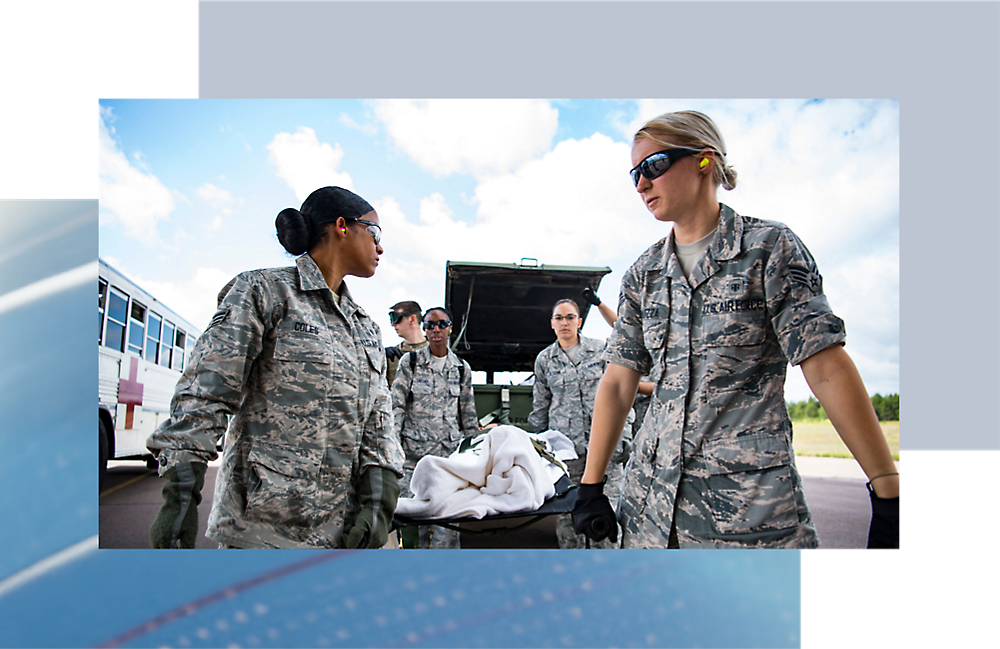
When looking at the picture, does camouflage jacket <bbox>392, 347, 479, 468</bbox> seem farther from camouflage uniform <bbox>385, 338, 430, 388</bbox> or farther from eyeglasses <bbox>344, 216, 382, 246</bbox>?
eyeglasses <bbox>344, 216, 382, 246</bbox>

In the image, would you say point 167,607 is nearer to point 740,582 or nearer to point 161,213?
point 161,213

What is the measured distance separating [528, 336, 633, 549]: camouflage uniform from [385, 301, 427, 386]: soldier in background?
0.69m

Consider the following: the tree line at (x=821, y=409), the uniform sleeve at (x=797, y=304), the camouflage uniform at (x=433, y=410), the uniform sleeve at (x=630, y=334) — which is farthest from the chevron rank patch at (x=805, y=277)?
the camouflage uniform at (x=433, y=410)

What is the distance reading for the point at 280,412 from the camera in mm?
1731

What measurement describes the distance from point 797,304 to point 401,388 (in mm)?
2278

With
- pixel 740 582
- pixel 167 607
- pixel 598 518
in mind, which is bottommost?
pixel 167 607

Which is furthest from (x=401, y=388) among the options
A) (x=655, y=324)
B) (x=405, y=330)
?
(x=655, y=324)

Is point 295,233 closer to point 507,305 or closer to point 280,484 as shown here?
point 280,484

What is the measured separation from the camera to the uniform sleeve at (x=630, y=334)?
1870mm

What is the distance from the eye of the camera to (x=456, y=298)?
2.97 m

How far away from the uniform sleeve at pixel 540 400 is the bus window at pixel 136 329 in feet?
6.64

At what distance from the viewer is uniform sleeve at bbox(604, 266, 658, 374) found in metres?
1.87

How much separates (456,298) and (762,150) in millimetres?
1514
